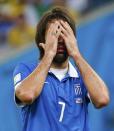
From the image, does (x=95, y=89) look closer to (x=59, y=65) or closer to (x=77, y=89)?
(x=77, y=89)

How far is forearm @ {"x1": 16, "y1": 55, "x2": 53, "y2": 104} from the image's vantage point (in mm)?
3252

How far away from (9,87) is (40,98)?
3.30m

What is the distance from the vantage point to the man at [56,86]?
3301mm

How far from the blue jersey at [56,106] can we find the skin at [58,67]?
69 mm

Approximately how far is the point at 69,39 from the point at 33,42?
144 inches

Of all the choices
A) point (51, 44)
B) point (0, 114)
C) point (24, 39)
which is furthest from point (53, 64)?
point (24, 39)

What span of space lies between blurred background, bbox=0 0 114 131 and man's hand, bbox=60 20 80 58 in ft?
9.57

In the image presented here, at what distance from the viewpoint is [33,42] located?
703cm

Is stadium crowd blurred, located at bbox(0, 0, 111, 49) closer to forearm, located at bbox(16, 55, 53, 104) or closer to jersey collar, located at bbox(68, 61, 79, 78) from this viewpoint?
jersey collar, located at bbox(68, 61, 79, 78)

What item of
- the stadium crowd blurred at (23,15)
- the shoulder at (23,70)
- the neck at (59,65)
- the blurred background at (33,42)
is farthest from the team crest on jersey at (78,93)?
the stadium crowd blurred at (23,15)

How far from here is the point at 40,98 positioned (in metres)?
3.32

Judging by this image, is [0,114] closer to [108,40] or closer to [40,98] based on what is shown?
[108,40]

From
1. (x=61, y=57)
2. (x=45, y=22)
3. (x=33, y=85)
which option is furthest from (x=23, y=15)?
(x=33, y=85)

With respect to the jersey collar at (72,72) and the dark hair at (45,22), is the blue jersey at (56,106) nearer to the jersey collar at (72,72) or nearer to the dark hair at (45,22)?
the jersey collar at (72,72)
